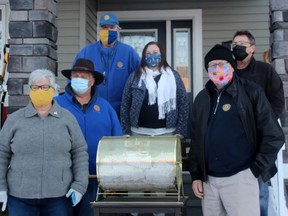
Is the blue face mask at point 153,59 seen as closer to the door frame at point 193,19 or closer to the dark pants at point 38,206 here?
the dark pants at point 38,206

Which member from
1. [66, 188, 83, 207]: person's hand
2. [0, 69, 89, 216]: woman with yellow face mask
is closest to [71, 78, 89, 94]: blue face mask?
[0, 69, 89, 216]: woman with yellow face mask

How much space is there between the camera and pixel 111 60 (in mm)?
4828

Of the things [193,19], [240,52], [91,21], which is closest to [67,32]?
[91,21]

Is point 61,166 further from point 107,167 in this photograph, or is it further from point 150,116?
point 150,116

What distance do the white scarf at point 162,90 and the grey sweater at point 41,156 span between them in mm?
968

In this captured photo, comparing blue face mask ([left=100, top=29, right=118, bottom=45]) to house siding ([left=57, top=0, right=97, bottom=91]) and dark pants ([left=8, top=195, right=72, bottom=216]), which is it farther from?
house siding ([left=57, top=0, right=97, bottom=91])

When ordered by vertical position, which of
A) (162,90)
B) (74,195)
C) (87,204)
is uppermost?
(162,90)

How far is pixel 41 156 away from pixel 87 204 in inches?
24.8

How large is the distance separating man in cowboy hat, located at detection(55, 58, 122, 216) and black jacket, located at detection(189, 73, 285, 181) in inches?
30.7

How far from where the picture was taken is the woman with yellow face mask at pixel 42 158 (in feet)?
11.5

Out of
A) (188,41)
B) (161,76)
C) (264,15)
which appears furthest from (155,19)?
(161,76)

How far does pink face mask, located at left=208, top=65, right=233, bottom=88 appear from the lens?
3.54 metres

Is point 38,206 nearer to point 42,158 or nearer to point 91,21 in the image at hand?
point 42,158

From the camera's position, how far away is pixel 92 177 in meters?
3.82
